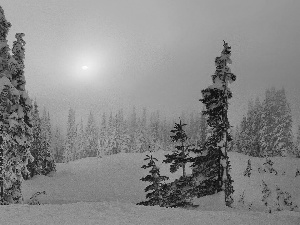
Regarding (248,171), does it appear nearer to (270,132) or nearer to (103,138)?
(270,132)

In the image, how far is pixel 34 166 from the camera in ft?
157

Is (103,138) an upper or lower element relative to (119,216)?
upper

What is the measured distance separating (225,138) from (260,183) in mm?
27269

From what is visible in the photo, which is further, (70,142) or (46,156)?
(70,142)

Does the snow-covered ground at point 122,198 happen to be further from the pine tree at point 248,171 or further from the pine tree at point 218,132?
the pine tree at point 218,132

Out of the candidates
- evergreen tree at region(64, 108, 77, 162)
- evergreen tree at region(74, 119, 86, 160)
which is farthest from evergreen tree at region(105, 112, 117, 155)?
evergreen tree at region(74, 119, 86, 160)

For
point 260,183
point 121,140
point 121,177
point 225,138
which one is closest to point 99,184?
point 121,177

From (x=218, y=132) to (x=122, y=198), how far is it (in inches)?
1085

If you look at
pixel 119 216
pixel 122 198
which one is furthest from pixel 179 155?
pixel 122 198

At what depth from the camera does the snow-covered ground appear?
13508mm

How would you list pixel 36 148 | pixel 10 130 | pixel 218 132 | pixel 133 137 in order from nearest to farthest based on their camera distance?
pixel 218 132 < pixel 10 130 < pixel 36 148 < pixel 133 137

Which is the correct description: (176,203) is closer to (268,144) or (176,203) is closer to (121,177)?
(121,177)

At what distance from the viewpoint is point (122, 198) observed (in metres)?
44.6

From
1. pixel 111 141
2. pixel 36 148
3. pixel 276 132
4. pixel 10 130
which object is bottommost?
pixel 36 148
